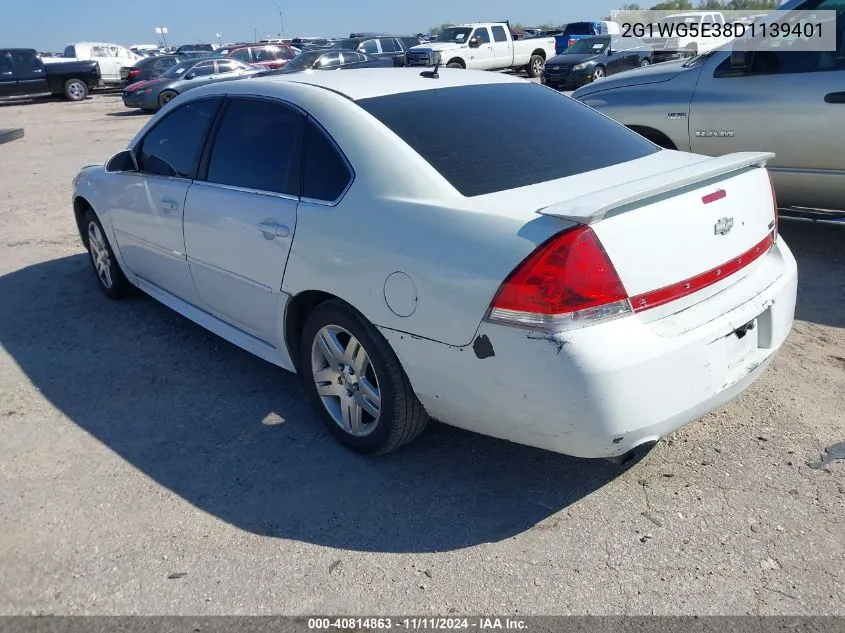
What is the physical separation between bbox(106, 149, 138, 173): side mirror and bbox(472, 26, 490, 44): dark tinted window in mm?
23910

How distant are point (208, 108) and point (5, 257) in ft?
12.5

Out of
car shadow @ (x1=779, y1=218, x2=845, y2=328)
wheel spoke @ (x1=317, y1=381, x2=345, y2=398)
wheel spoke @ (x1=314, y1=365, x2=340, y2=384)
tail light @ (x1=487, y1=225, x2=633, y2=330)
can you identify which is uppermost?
tail light @ (x1=487, y1=225, x2=633, y2=330)

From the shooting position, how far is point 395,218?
9.48 feet

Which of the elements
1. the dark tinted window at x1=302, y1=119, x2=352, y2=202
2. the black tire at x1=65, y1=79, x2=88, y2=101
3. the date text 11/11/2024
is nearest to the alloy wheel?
the dark tinted window at x1=302, y1=119, x2=352, y2=202

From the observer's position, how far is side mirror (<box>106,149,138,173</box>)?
4.73 m

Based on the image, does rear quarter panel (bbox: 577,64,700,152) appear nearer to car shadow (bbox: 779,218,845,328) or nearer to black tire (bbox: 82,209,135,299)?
car shadow (bbox: 779,218,845,328)

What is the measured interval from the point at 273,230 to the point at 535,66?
91.6 ft

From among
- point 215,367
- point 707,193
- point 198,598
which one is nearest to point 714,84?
point 707,193

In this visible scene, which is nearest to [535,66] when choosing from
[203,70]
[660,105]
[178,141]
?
[203,70]

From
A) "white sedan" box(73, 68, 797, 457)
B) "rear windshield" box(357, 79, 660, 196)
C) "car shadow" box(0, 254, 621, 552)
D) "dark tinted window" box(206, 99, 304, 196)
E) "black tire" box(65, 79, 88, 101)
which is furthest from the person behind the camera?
"black tire" box(65, 79, 88, 101)

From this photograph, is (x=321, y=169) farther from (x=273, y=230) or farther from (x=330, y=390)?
(x=330, y=390)

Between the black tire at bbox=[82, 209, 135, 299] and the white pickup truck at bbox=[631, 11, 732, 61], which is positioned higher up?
→ the white pickup truck at bbox=[631, 11, 732, 61]

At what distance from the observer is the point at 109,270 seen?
535 cm

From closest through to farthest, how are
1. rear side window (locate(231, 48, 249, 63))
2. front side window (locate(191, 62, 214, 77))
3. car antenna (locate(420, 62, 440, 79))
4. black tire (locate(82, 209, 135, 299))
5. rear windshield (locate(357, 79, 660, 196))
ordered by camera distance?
1. rear windshield (locate(357, 79, 660, 196))
2. car antenna (locate(420, 62, 440, 79))
3. black tire (locate(82, 209, 135, 299))
4. front side window (locate(191, 62, 214, 77))
5. rear side window (locate(231, 48, 249, 63))
